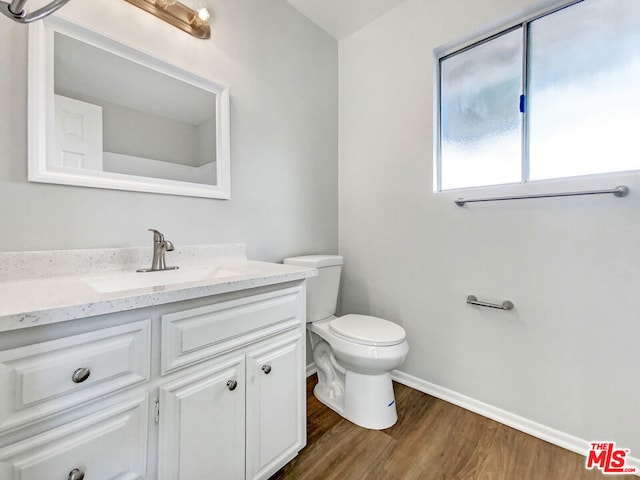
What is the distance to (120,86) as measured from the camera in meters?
1.19

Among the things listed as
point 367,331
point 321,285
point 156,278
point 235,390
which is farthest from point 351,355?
point 156,278

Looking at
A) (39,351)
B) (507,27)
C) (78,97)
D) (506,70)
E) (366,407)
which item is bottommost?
(366,407)

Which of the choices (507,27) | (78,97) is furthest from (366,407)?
(507,27)

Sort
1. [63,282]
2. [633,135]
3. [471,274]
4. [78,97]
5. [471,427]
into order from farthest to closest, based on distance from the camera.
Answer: [471,274], [471,427], [633,135], [78,97], [63,282]

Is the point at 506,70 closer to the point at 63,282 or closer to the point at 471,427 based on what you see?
the point at 471,427

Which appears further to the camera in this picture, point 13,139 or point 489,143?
point 489,143

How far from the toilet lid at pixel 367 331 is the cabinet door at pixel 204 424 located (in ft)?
2.14

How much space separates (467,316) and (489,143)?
1010 mm

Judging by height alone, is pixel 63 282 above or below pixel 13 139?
below

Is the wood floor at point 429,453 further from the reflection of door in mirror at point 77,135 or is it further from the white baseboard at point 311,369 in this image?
the reflection of door in mirror at point 77,135

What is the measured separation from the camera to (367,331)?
4.92 feet

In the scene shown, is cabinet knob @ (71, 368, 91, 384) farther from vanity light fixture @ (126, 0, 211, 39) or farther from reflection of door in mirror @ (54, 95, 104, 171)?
vanity light fixture @ (126, 0, 211, 39)

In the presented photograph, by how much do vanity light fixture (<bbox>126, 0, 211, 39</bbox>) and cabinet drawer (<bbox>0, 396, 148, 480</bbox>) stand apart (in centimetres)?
156

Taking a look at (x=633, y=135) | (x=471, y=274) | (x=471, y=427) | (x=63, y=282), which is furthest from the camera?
(x=471, y=274)
